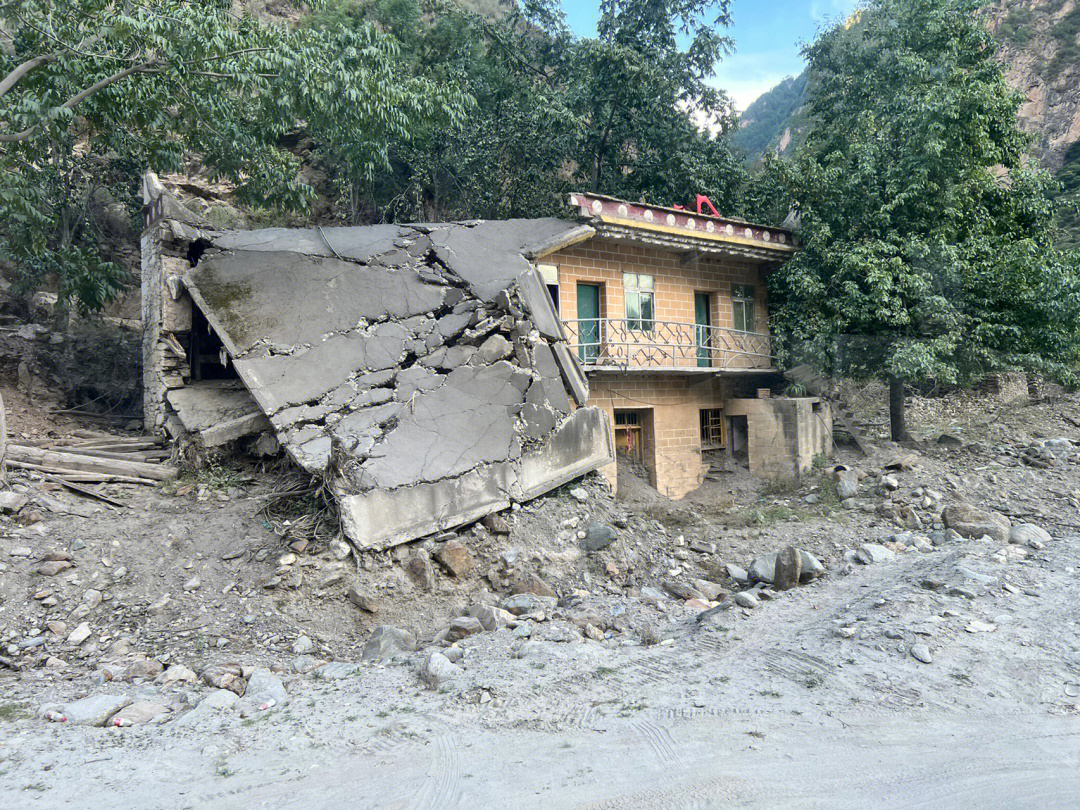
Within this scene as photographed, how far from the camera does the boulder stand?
802 centimetres

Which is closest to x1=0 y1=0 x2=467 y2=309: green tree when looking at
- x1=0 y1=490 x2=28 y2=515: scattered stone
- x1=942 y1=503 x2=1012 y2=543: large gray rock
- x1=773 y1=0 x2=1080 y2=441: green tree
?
x1=0 y1=490 x2=28 y2=515: scattered stone

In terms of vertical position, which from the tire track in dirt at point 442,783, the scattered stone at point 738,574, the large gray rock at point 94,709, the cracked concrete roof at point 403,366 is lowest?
the scattered stone at point 738,574

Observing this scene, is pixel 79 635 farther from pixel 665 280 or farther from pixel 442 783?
pixel 665 280

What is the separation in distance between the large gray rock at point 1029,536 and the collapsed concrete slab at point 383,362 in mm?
5009

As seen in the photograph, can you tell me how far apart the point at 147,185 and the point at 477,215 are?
313 inches

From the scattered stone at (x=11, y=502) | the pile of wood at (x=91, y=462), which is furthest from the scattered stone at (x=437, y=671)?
the scattered stone at (x=11, y=502)

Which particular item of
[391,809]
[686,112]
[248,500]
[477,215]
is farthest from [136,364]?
[686,112]

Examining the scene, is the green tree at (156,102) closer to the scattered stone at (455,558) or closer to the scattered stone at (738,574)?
the scattered stone at (455,558)

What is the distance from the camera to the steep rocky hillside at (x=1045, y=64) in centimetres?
Answer: 2694

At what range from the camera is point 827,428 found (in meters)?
13.1

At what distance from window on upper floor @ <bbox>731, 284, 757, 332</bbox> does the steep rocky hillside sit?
43.2ft

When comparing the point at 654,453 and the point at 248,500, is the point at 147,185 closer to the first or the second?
the point at 248,500

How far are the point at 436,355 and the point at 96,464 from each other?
14.2 feet

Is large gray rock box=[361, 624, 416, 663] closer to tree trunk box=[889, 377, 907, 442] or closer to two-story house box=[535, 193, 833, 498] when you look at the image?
two-story house box=[535, 193, 833, 498]
